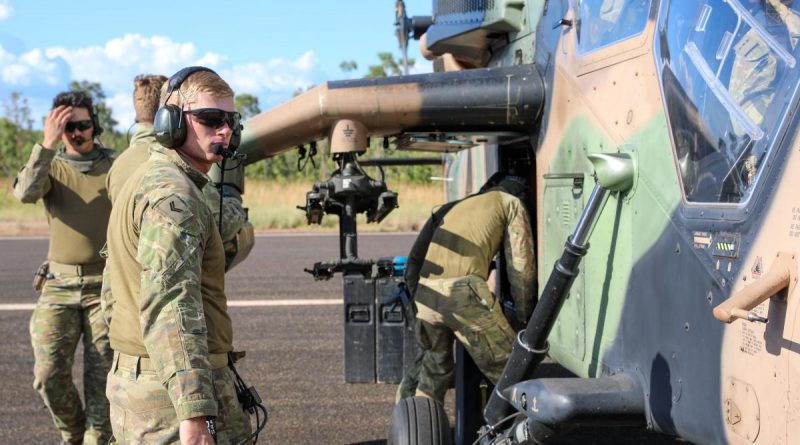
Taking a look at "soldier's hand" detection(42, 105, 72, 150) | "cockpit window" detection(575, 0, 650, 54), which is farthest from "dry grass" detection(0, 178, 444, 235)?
"cockpit window" detection(575, 0, 650, 54)

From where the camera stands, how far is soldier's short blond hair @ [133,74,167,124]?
5.02m

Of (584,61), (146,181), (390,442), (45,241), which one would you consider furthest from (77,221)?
(45,241)

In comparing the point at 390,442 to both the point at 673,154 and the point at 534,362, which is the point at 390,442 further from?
the point at 673,154

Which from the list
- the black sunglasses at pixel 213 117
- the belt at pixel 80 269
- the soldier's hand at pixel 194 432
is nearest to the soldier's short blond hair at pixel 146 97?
the belt at pixel 80 269

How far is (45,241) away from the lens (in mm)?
18797

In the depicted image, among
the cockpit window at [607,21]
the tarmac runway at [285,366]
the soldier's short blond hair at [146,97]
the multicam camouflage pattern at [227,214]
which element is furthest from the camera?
the tarmac runway at [285,366]

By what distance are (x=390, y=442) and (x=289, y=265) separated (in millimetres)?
9712

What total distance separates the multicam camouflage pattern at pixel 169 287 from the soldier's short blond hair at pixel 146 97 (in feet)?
6.07

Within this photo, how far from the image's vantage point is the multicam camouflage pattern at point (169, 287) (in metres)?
2.77

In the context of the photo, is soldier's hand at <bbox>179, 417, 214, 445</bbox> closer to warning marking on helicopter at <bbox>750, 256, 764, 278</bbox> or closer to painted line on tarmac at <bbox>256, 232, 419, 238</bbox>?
warning marking on helicopter at <bbox>750, 256, 764, 278</bbox>

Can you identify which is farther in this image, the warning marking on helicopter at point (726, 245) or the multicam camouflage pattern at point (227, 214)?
the multicam camouflage pattern at point (227, 214)

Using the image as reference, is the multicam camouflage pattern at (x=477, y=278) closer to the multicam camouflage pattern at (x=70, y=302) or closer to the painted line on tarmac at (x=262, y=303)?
the multicam camouflage pattern at (x=70, y=302)

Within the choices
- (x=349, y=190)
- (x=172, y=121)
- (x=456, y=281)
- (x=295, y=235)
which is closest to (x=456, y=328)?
(x=456, y=281)

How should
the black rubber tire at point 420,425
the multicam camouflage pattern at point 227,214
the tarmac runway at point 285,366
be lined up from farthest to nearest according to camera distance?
the tarmac runway at point 285,366
the black rubber tire at point 420,425
the multicam camouflage pattern at point 227,214
